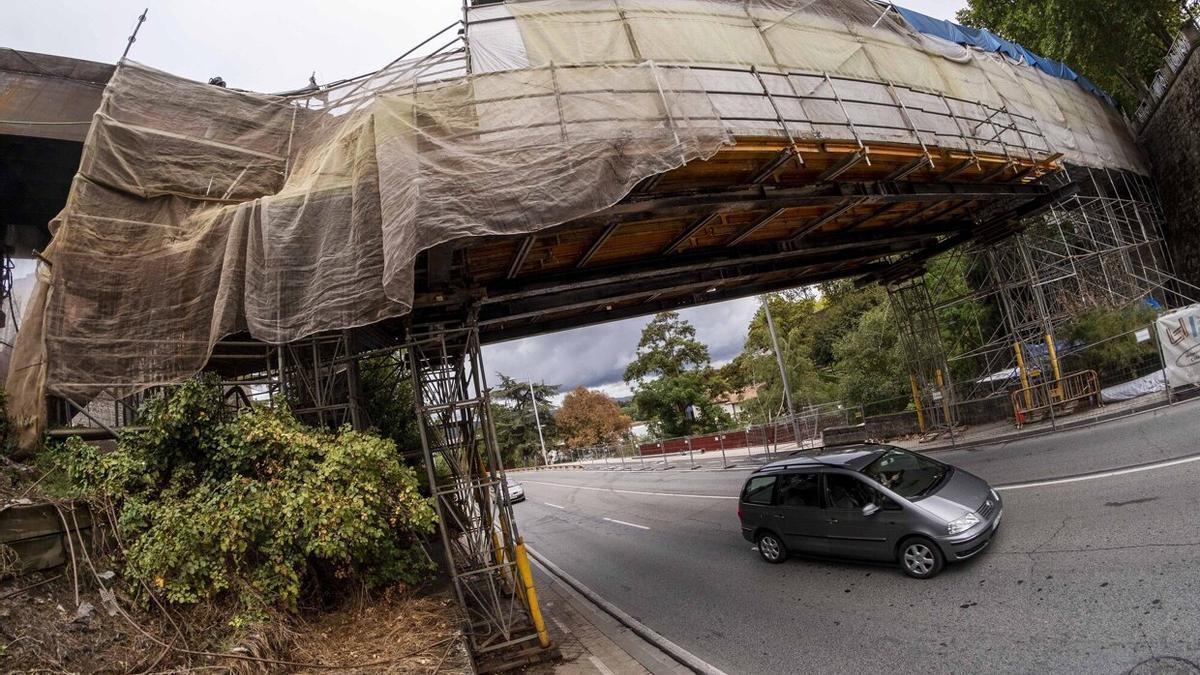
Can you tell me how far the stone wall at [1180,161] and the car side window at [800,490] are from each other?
19072 mm

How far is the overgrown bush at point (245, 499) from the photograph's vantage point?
592 centimetres

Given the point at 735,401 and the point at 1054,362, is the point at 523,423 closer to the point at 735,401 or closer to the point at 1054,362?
the point at 735,401

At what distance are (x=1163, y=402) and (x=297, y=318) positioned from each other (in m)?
16.5

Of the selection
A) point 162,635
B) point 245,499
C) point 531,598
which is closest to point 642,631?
point 531,598

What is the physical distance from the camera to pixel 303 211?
7629 millimetres

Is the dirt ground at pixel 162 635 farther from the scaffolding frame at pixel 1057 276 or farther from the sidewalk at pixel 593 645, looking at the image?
the scaffolding frame at pixel 1057 276

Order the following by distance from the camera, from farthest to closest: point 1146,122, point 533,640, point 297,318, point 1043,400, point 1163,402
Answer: point 1146,122 < point 1043,400 < point 1163,402 < point 533,640 < point 297,318

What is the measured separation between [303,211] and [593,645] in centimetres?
706

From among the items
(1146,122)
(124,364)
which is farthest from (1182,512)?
(1146,122)

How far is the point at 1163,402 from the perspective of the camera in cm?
1209

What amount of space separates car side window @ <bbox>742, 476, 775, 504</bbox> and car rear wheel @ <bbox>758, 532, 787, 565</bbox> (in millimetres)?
543

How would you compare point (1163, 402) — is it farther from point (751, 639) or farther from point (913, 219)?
point (751, 639)

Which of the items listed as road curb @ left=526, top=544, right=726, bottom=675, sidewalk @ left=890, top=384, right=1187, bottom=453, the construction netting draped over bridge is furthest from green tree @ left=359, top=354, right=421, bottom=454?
sidewalk @ left=890, top=384, right=1187, bottom=453

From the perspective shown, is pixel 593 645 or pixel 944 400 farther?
pixel 944 400
